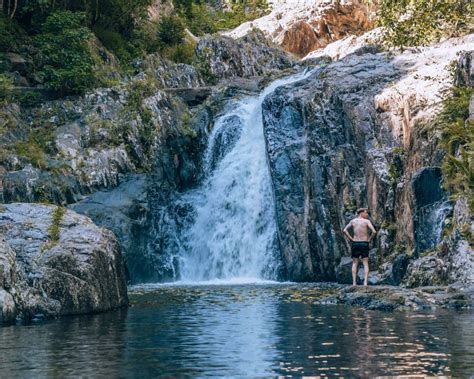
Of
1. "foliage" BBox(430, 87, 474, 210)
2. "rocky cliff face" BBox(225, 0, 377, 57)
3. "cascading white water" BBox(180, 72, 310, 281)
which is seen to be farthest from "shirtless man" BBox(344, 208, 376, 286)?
"rocky cliff face" BBox(225, 0, 377, 57)

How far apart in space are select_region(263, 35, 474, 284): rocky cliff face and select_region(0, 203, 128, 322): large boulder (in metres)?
10.8

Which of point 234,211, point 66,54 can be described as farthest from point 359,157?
point 66,54

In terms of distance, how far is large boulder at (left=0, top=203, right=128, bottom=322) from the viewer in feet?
58.9

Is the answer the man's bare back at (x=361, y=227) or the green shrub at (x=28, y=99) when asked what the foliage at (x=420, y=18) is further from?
the green shrub at (x=28, y=99)

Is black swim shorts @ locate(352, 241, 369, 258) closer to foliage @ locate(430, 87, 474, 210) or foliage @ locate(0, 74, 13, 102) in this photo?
foliage @ locate(430, 87, 474, 210)

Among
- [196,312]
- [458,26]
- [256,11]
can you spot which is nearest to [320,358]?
[196,312]

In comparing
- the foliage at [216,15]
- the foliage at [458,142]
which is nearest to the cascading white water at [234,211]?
the foliage at [458,142]

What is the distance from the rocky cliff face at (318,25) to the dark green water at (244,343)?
41.8 metres

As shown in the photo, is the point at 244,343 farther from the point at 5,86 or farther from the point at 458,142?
the point at 5,86

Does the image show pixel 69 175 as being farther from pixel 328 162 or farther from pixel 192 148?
pixel 328 162

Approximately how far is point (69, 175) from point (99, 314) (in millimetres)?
15410

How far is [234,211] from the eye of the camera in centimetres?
3491

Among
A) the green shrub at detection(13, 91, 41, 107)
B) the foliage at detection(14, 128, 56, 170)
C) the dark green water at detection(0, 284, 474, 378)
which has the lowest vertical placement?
the dark green water at detection(0, 284, 474, 378)

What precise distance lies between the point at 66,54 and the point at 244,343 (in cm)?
2833
